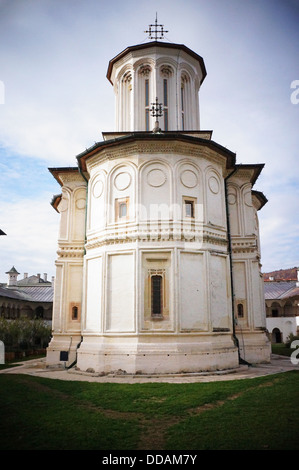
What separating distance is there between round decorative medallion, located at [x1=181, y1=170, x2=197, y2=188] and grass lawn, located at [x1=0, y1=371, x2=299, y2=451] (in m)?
7.15

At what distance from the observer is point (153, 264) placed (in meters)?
13.2

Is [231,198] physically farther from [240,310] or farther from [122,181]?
[122,181]

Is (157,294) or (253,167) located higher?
(253,167)

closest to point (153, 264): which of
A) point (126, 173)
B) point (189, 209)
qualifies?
point (189, 209)

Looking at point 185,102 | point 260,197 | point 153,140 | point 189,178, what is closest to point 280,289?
point 260,197

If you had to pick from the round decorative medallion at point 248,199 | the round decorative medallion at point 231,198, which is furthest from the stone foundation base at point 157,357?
the round decorative medallion at point 248,199

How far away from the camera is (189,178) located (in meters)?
14.1

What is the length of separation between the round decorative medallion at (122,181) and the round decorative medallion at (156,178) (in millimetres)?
805

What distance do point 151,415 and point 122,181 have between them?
8955 millimetres

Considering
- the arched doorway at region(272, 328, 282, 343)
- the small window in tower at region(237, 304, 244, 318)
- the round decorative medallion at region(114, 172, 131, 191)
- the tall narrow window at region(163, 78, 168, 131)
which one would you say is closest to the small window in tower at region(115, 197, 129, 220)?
the round decorative medallion at region(114, 172, 131, 191)

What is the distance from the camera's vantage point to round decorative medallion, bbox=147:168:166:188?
45.3 ft

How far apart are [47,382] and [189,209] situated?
7.64 metres

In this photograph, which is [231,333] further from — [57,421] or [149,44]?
[149,44]

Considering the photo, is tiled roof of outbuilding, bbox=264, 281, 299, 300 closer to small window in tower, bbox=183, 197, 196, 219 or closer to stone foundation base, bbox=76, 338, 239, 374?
small window in tower, bbox=183, 197, 196, 219
